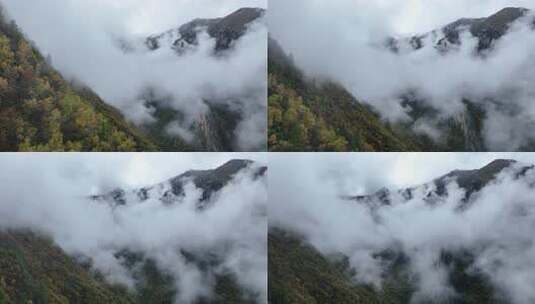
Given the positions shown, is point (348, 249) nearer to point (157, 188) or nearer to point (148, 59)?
point (157, 188)

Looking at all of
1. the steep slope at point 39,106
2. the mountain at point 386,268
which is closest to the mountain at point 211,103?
the steep slope at point 39,106

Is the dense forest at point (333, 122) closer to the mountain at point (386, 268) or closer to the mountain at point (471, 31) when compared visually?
the mountain at point (386, 268)

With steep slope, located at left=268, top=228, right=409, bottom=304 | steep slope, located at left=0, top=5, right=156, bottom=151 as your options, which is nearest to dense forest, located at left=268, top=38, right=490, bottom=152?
steep slope, located at left=268, top=228, right=409, bottom=304

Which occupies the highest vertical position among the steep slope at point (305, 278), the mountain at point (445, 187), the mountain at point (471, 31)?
the mountain at point (471, 31)

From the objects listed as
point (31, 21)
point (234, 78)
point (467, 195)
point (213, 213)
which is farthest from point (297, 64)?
point (31, 21)

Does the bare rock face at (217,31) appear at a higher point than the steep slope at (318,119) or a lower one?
higher

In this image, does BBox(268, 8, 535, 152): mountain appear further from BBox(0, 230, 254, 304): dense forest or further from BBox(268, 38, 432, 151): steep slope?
BBox(0, 230, 254, 304): dense forest

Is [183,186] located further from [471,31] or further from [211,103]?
[471,31]

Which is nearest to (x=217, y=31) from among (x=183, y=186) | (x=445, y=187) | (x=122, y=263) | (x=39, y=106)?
(x=183, y=186)
